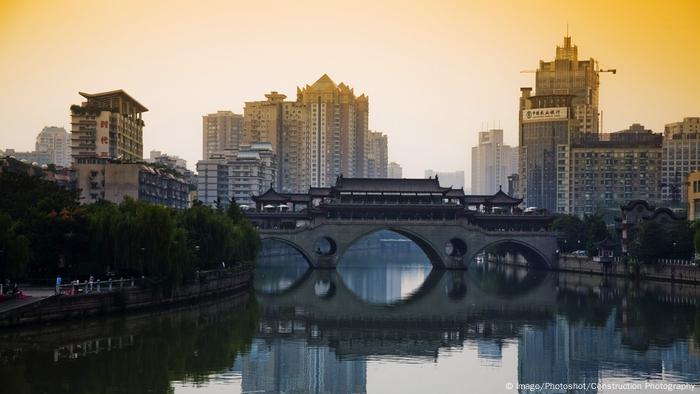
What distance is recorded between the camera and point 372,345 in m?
39.8

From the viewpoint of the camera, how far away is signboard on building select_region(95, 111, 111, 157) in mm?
97125

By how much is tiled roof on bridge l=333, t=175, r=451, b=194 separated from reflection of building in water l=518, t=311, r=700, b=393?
40639mm

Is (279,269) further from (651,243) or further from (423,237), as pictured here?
(651,243)

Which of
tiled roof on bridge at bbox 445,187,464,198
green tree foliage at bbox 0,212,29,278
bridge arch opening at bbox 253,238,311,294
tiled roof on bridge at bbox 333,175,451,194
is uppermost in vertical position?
tiled roof on bridge at bbox 333,175,451,194

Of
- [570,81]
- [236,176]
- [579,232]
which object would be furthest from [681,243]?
[570,81]

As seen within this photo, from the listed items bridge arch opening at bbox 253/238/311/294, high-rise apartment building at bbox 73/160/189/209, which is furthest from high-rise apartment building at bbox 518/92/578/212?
high-rise apartment building at bbox 73/160/189/209

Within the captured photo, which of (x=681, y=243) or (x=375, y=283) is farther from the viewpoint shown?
(x=375, y=283)

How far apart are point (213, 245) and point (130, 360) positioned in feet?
71.1

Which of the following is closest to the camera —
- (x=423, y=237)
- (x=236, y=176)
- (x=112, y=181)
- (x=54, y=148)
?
(x=423, y=237)

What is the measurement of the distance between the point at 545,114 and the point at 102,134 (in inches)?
2756

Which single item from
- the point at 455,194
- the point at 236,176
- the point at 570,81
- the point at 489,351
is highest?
the point at 570,81

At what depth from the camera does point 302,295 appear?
6100 cm

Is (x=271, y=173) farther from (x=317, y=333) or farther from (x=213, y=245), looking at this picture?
(x=317, y=333)

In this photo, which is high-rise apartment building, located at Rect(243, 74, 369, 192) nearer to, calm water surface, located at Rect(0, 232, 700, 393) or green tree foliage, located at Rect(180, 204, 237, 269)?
calm water surface, located at Rect(0, 232, 700, 393)
